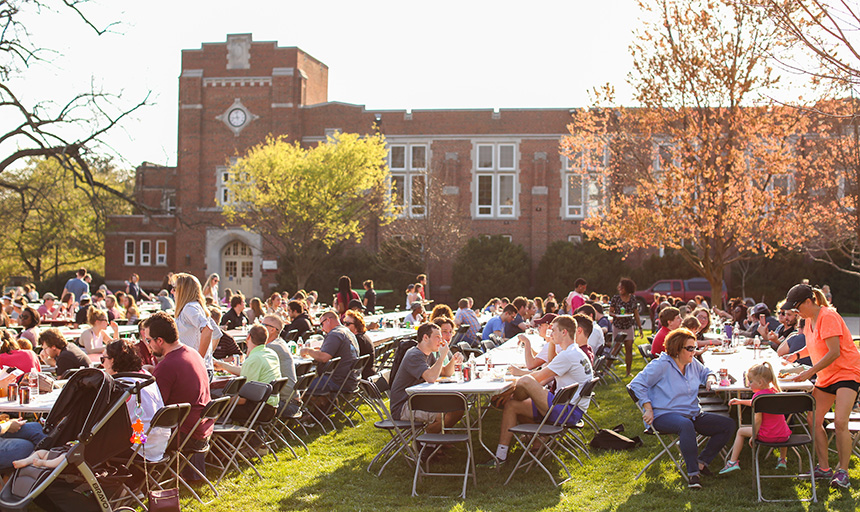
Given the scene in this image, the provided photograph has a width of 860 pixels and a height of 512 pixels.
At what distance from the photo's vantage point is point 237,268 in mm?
44656

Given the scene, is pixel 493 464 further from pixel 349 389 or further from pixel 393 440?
pixel 349 389

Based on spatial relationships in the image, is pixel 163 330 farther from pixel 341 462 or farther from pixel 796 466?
pixel 796 466

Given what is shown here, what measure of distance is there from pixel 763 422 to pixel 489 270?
31.3 meters

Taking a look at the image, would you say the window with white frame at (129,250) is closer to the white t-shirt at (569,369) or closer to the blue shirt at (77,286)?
the blue shirt at (77,286)

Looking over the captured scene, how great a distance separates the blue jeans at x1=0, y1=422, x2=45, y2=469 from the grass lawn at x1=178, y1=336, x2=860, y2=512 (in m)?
1.39

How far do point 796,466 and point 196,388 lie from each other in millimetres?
5892

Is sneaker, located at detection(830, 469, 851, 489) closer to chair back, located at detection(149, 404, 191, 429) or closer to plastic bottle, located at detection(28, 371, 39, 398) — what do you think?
chair back, located at detection(149, 404, 191, 429)

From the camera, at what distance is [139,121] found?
2002 centimetres

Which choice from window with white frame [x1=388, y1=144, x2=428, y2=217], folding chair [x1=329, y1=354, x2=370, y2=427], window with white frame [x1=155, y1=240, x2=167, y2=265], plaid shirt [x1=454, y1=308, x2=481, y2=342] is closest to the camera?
folding chair [x1=329, y1=354, x2=370, y2=427]

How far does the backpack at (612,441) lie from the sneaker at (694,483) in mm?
1776

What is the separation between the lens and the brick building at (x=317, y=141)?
42.8m

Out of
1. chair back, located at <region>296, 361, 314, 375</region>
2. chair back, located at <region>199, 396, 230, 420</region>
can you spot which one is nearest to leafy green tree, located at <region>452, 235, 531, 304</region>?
chair back, located at <region>296, 361, 314, 375</region>

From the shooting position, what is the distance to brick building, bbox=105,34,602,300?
4281 cm

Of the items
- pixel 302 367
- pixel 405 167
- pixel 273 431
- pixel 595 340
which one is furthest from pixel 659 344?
pixel 405 167
